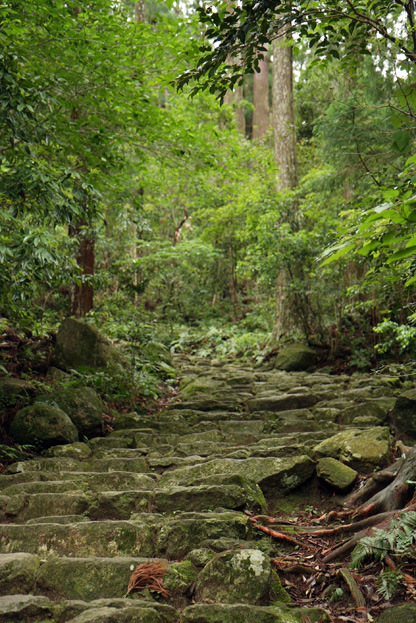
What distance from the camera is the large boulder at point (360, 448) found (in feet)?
13.1

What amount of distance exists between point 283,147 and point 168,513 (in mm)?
10510

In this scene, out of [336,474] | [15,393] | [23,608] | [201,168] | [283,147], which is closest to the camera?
[23,608]

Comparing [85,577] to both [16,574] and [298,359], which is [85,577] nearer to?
[16,574]

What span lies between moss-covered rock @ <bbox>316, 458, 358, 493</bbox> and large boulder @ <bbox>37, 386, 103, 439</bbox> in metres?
2.94

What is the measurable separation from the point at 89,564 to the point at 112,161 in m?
5.66

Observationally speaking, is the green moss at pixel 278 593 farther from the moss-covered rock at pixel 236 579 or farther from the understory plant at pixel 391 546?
the understory plant at pixel 391 546

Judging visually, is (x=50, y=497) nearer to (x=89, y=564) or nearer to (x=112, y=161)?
(x=89, y=564)

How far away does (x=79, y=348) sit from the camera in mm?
7625

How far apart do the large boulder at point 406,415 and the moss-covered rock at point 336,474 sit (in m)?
0.95

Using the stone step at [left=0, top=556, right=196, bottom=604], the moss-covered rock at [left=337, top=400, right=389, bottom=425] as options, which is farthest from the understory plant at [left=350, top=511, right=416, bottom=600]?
the moss-covered rock at [left=337, top=400, right=389, bottom=425]

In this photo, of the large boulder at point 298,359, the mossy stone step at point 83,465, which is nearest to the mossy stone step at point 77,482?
the mossy stone step at point 83,465

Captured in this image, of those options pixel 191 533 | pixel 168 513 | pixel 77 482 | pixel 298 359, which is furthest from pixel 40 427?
pixel 298 359

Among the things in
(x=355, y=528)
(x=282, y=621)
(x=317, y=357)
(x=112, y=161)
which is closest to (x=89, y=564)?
(x=282, y=621)

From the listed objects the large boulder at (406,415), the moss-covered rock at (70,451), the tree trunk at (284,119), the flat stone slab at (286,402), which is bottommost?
the moss-covered rock at (70,451)
